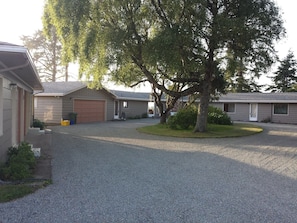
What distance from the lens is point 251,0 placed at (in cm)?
1325

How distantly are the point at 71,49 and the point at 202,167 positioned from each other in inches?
379

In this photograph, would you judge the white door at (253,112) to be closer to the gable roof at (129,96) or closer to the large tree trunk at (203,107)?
the gable roof at (129,96)

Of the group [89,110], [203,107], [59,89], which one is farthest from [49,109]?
[203,107]

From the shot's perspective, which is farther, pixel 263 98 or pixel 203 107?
pixel 263 98

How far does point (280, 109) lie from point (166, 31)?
19020 millimetres

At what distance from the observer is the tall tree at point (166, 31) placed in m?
12.5

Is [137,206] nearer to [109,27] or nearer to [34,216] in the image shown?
[34,216]

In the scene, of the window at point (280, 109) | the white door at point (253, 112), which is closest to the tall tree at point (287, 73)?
the white door at point (253, 112)

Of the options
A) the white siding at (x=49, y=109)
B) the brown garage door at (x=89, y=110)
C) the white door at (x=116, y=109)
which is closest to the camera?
the white siding at (x=49, y=109)

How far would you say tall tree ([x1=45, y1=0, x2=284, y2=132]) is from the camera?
41.0 ft

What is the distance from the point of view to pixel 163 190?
5332 millimetres

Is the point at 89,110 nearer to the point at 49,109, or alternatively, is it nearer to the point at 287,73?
the point at 49,109

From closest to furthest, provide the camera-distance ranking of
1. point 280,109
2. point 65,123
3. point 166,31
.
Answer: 1. point 166,31
2. point 65,123
3. point 280,109

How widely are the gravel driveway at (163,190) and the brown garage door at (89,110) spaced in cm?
1476
